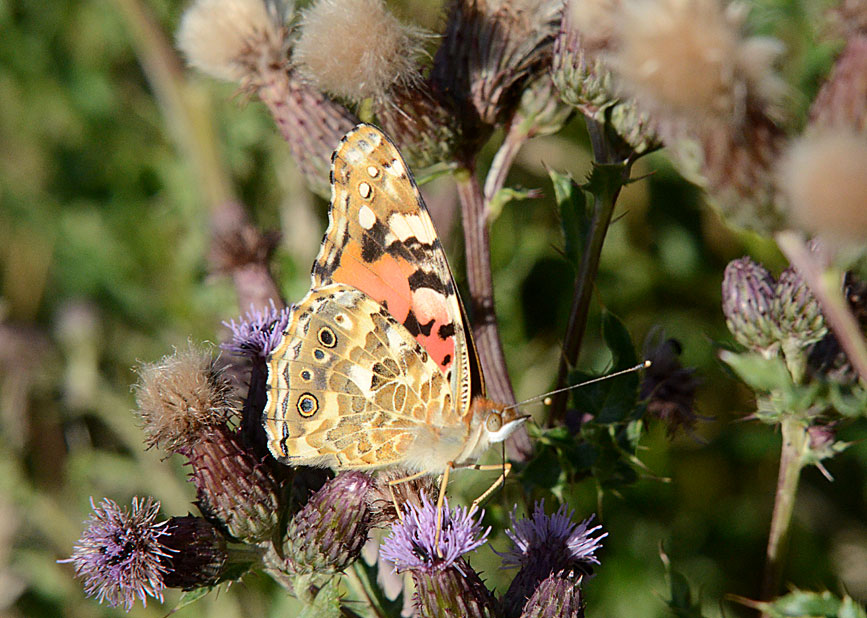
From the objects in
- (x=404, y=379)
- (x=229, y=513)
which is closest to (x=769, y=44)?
(x=404, y=379)

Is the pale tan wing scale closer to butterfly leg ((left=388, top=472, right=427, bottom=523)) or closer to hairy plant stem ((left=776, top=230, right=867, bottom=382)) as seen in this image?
butterfly leg ((left=388, top=472, right=427, bottom=523))

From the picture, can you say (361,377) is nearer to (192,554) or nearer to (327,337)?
(327,337)

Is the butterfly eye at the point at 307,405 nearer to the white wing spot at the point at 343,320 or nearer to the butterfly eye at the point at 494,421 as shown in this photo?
the white wing spot at the point at 343,320

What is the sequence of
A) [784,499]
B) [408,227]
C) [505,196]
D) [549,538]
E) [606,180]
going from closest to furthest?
[549,538] → [408,227] → [606,180] → [784,499] → [505,196]

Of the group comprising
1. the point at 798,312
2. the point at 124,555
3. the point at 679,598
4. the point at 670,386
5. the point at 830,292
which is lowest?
the point at 679,598

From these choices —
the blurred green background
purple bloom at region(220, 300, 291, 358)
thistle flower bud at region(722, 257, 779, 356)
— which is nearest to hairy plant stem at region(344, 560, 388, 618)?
purple bloom at region(220, 300, 291, 358)

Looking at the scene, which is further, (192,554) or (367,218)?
(367,218)

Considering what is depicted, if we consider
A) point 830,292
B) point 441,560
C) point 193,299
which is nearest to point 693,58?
point 830,292
